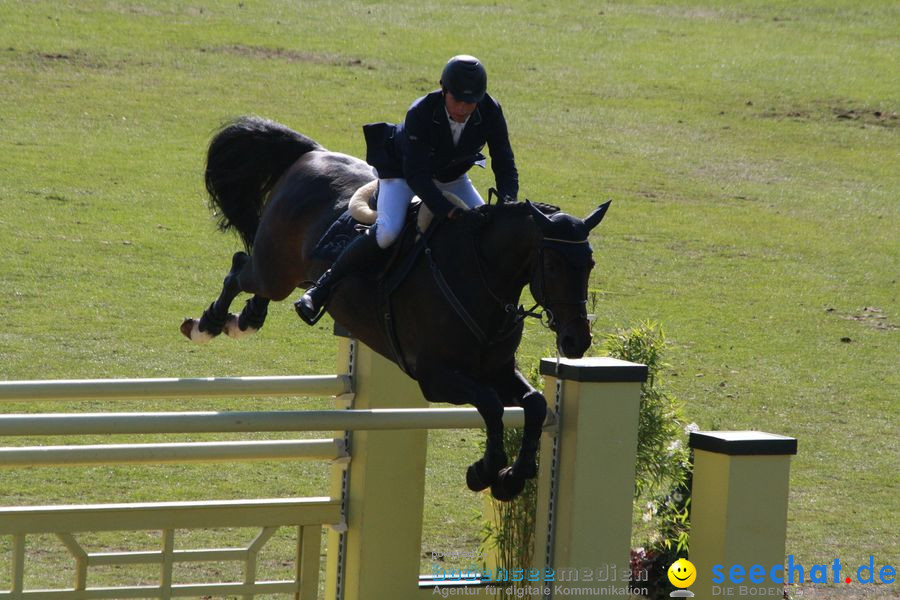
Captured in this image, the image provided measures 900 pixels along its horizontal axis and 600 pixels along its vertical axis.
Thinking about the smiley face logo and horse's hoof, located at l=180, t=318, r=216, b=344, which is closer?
the smiley face logo

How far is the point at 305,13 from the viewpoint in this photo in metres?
23.2

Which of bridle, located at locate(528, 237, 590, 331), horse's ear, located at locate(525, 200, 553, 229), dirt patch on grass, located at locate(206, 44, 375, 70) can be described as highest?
dirt patch on grass, located at locate(206, 44, 375, 70)

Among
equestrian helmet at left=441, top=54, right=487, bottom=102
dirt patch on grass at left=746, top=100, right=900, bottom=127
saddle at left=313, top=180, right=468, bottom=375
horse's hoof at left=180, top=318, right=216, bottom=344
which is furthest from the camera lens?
dirt patch on grass at left=746, top=100, right=900, bottom=127

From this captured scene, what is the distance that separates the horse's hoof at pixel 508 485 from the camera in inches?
177

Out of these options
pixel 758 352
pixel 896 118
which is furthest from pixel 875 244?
pixel 896 118

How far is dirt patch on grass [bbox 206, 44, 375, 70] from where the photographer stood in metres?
20.1

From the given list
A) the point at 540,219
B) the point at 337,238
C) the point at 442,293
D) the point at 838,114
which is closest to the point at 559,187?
the point at 838,114

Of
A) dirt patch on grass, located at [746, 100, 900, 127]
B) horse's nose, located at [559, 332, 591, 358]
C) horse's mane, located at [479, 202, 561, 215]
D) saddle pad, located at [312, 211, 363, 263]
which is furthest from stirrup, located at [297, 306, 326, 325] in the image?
dirt patch on grass, located at [746, 100, 900, 127]

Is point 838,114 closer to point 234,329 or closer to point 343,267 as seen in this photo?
point 234,329

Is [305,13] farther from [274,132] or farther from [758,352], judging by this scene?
[274,132]

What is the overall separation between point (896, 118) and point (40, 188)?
13.4 meters

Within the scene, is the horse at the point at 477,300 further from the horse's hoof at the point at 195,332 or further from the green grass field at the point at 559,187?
the green grass field at the point at 559,187

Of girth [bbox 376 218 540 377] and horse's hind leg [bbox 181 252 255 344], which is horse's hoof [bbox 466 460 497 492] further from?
horse's hind leg [bbox 181 252 255 344]

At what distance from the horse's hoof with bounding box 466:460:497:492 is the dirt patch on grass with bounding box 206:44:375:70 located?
15882 mm
